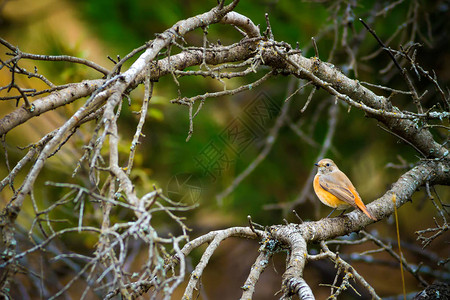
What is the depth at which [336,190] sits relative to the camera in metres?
2.95

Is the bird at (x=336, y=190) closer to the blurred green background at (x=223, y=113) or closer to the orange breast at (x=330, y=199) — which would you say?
the orange breast at (x=330, y=199)

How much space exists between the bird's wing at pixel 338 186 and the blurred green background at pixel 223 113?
28.8 inches

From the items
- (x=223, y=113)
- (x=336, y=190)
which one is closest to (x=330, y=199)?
(x=336, y=190)

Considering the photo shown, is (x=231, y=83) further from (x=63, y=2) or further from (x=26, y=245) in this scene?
(x=26, y=245)

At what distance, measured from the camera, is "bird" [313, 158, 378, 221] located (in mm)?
2775

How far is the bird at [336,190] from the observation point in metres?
2.78

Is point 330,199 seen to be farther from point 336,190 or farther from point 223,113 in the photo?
point 223,113

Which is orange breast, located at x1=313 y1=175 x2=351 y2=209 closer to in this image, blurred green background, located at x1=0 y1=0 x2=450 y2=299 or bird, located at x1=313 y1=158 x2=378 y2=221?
bird, located at x1=313 y1=158 x2=378 y2=221

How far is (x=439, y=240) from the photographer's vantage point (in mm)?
5848

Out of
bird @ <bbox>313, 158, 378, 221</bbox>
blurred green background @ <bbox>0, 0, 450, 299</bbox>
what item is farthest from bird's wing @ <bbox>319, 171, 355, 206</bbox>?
blurred green background @ <bbox>0, 0, 450, 299</bbox>

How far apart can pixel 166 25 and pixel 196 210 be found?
202 centimetres

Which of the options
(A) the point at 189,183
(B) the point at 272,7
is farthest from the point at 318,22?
(A) the point at 189,183

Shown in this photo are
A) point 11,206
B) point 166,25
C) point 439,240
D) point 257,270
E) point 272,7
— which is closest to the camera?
point 11,206

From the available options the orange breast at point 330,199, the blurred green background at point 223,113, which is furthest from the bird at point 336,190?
the blurred green background at point 223,113
